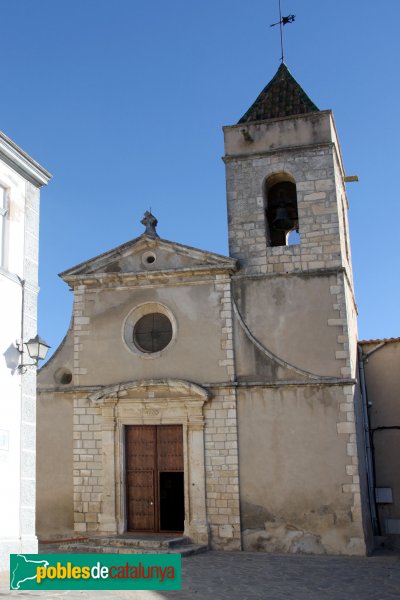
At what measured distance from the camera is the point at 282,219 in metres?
15.6

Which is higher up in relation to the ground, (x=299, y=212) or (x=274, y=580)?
(x=299, y=212)

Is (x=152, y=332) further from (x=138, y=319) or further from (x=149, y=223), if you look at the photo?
(x=149, y=223)

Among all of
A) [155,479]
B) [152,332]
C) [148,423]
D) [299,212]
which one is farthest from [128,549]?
[299,212]

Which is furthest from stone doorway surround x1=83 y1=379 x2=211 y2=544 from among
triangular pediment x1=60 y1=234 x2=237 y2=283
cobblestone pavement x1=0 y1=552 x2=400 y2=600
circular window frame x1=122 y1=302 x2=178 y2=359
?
triangular pediment x1=60 y1=234 x2=237 y2=283

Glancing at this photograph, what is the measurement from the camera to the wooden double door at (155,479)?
47.9 feet

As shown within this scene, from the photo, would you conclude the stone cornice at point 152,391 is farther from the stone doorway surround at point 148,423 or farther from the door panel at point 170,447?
the door panel at point 170,447

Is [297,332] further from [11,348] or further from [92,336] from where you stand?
[11,348]

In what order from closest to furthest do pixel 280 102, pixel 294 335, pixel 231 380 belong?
1. pixel 231 380
2. pixel 294 335
3. pixel 280 102

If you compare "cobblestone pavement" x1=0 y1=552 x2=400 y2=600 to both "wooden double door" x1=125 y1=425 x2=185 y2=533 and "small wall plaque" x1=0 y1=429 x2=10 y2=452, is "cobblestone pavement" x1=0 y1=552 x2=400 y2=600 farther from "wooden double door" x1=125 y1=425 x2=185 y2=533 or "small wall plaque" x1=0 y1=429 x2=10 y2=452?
"small wall plaque" x1=0 y1=429 x2=10 y2=452

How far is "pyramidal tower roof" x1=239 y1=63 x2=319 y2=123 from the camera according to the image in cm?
→ 1620

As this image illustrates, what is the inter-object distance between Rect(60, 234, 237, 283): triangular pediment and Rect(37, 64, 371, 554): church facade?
0.03 m

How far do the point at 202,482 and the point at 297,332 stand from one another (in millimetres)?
3540

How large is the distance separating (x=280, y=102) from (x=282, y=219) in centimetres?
292

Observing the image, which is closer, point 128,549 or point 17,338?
point 17,338
